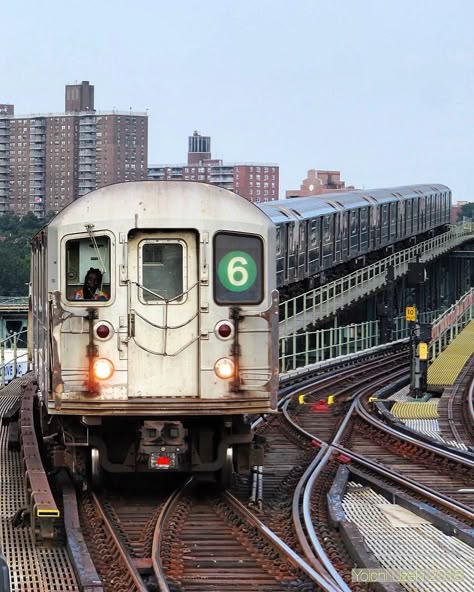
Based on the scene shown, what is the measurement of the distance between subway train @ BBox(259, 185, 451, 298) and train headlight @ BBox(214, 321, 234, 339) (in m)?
20.4

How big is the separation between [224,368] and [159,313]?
2.55 feet

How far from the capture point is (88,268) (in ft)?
38.1

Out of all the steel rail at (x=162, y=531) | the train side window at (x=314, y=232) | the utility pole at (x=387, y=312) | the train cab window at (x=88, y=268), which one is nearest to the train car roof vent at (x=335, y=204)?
the utility pole at (x=387, y=312)

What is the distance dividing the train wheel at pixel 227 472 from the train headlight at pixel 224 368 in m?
0.89

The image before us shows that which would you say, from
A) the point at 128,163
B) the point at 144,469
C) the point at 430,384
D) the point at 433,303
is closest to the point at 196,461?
the point at 144,469

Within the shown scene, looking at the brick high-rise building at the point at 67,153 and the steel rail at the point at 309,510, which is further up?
the brick high-rise building at the point at 67,153

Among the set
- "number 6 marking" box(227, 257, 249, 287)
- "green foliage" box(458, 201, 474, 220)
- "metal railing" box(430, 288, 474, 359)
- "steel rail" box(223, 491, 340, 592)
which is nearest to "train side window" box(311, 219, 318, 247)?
"metal railing" box(430, 288, 474, 359)

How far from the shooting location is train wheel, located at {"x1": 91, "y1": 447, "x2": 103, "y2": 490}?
12.0 meters

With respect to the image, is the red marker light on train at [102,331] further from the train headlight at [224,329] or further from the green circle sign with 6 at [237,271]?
the green circle sign with 6 at [237,271]

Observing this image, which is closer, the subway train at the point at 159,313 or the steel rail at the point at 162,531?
the steel rail at the point at 162,531

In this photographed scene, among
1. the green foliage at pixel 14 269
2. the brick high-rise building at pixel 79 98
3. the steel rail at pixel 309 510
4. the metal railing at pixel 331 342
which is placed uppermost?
the brick high-rise building at pixel 79 98

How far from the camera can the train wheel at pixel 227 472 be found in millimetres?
12055

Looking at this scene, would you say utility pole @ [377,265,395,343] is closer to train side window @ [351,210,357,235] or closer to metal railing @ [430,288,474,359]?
train side window @ [351,210,357,235]

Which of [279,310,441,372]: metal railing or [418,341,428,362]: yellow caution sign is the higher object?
[418,341,428,362]: yellow caution sign
